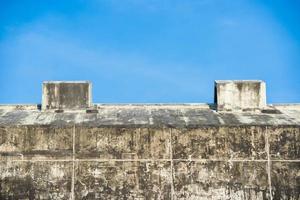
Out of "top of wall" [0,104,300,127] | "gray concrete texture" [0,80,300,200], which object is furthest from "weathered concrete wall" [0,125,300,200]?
"top of wall" [0,104,300,127]

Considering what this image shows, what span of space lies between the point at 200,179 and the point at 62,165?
452 centimetres

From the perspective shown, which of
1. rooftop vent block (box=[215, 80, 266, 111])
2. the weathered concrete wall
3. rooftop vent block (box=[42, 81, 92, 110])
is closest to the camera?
the weathered concrete wall

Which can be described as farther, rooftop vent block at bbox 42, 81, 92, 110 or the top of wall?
rooftop vent block at bbox 42, 81, 92, 110

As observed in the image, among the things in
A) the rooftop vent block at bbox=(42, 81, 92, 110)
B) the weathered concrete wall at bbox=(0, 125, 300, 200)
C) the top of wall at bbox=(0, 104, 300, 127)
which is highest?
the rooftop vent block at bbox=(42, 81, 92, 110)

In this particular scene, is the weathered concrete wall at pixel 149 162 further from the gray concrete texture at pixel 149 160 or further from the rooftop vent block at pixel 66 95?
the rooftop vent block at pixel 66 95

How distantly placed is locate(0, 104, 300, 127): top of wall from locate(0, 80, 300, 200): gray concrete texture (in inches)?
5.7

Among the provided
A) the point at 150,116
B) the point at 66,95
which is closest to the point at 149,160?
the point at 150,116

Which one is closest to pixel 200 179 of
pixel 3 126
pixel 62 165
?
pixel 62 165

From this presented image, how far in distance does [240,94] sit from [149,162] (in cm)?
510

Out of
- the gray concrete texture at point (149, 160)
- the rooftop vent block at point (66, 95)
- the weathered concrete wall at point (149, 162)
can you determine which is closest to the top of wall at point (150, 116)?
the gray concrete texture at point (149, 160)

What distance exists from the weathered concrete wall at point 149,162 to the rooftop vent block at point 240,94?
237 cm

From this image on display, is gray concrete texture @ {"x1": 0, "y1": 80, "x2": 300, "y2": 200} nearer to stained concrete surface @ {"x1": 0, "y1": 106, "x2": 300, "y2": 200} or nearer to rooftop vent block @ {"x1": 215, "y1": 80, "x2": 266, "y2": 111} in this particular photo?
stained concrete surface @ {"x1": 0, "y1": 106, "x2": 300, "y2": 200}

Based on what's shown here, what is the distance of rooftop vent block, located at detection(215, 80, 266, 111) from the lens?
20.3m

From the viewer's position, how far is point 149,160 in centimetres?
1750
